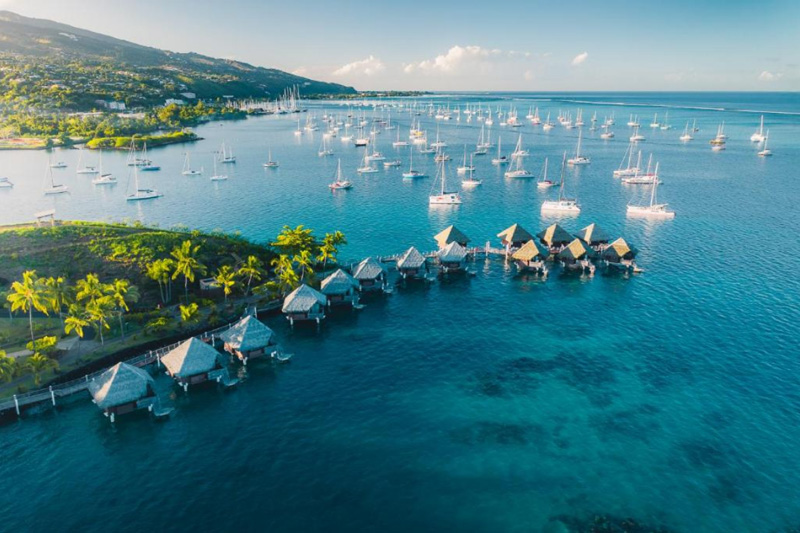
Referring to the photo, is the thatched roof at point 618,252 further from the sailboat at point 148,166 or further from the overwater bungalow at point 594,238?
the sailboat at point 148,166

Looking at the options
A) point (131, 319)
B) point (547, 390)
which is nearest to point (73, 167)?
point (131, 319)

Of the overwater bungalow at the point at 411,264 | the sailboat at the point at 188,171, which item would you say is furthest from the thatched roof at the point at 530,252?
the sailboat at the point at 188,171

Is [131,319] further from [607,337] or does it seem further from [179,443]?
[607,337]

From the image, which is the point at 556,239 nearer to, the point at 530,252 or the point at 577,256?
the point at 577,256

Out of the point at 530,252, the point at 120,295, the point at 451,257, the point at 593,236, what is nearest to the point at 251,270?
the point at 120,295

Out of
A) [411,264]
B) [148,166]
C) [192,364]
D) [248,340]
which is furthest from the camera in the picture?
[148,166]

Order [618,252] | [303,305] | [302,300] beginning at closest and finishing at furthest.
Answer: [303,305], [302,300], [618,252]
